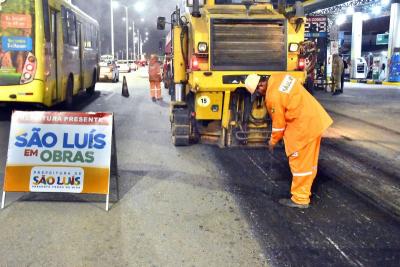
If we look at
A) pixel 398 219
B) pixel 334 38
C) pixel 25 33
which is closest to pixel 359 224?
pixel 398 219

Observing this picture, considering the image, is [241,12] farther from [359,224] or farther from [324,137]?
[359,224]

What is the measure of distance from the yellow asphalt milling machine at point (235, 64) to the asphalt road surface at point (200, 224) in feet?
3.95

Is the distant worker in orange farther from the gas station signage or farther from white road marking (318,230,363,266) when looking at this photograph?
white road marking (318,230,363,266)

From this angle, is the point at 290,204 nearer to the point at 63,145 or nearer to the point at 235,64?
the point at 63,145

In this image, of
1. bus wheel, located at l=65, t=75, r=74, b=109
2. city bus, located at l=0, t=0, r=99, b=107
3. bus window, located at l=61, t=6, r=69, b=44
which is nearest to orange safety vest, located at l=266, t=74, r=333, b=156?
city bus, located at l=0, t=0, r=99, b=107

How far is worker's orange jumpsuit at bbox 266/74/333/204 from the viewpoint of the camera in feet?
17.4

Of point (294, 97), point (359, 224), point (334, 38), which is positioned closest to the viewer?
point (359, 224)

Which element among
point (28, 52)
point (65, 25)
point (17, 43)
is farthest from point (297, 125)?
point (65, 25)

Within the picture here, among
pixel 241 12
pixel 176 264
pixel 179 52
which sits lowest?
pixel 176 264

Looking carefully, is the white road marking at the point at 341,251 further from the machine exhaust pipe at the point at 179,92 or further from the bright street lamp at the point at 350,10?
the bright street lamp at the point at 350,10

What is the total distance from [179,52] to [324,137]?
3.68m

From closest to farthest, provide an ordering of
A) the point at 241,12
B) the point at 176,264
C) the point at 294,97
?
1. the point at 176,264
2. the point at 294,97
3. the point at 241,12

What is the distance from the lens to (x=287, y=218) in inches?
197

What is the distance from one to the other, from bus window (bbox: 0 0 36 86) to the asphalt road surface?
4242 millimetres
